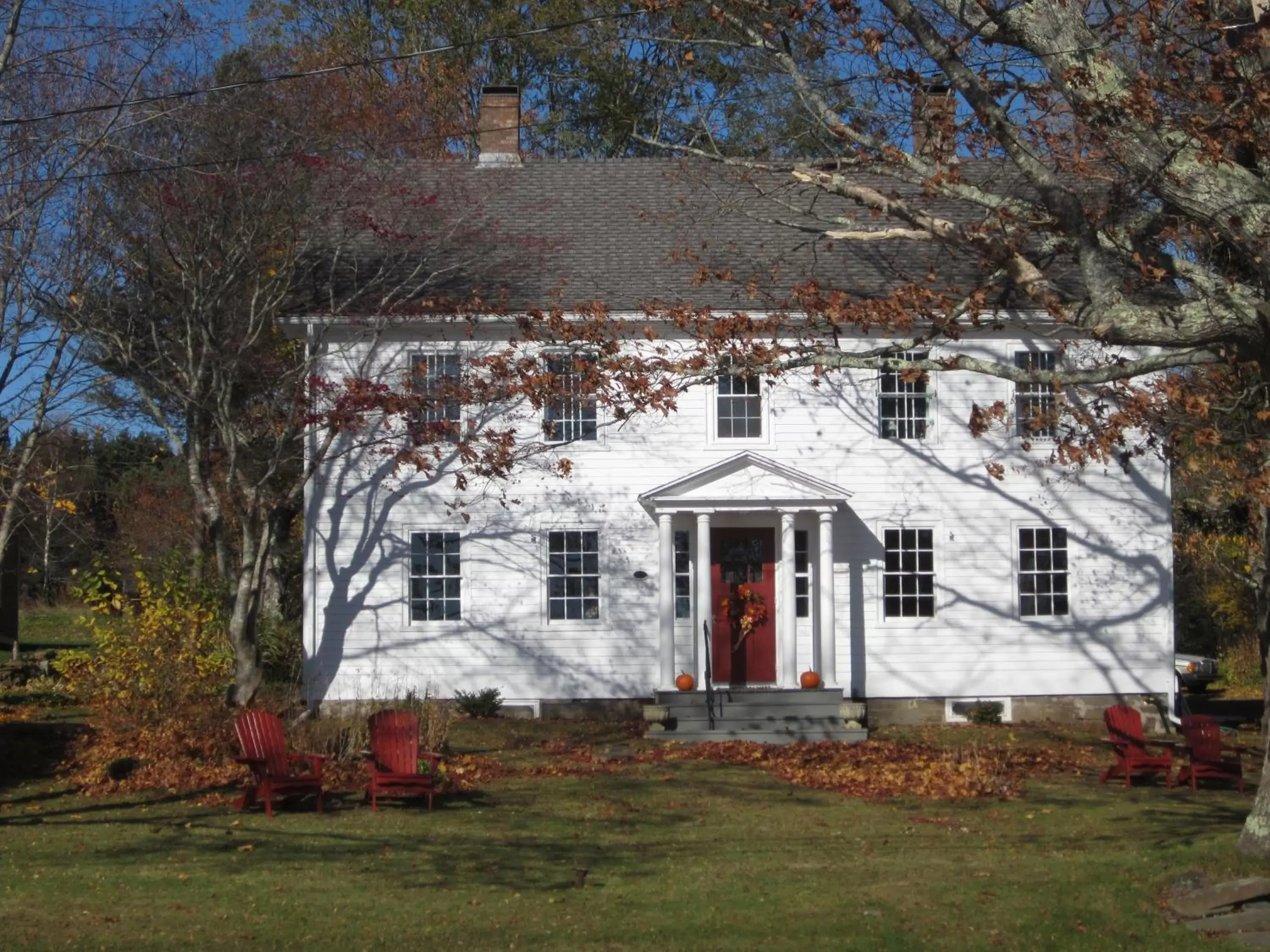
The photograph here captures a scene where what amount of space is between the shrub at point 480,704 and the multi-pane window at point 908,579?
19.4 feet

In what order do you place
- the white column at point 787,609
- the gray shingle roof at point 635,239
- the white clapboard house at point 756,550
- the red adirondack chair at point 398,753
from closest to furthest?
the red adirondack chair at point 398,753 < the white column at point 787,609 < the white clapboard house at point 756,550 < the gray shingle roof at point 635,239

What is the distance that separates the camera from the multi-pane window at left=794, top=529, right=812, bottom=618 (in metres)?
21.0

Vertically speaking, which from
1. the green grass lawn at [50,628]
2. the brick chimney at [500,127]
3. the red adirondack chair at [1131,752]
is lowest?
the red adirondack chair at [1131,752]

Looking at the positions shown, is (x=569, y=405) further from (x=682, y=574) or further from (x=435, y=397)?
(x=682, y=574)

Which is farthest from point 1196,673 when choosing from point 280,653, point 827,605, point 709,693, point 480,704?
point 280,653

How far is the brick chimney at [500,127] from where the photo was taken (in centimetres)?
2436

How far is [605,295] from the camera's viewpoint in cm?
2102

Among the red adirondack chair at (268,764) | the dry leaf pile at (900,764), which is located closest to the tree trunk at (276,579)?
the dry leaf pile at (900,764)

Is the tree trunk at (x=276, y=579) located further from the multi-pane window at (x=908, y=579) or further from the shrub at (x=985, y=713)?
the shrub at (x=985, y=713)

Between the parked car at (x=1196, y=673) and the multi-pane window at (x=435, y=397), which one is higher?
the multi-pane window at (x=435, y=397)

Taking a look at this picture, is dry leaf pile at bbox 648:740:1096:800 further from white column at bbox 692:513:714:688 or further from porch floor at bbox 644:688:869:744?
white column at bbox 692:513:714:688

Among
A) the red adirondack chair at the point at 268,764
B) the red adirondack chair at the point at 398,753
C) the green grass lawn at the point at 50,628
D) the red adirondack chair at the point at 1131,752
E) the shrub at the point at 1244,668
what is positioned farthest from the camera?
the green grass lawn at the point at 50,628

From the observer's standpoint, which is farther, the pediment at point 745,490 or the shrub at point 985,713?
the shrub at point 985,713

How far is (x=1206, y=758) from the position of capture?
625 inches
